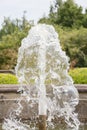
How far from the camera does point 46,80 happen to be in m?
8.30

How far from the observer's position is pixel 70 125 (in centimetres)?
919

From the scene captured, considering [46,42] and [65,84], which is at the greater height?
[46,42]

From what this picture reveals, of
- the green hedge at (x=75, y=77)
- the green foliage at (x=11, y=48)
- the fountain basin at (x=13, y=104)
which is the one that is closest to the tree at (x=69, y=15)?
the green foliage at (x=11, y=48)

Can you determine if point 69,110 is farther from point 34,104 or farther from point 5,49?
point 5,49

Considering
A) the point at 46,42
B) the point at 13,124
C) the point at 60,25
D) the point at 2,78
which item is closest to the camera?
the point at 46,42

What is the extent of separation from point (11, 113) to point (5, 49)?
49.3 ft

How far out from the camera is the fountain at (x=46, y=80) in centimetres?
686

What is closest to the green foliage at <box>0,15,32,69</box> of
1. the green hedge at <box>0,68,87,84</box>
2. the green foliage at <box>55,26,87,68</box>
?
the green foliage at <box>55,26,87,68</box>

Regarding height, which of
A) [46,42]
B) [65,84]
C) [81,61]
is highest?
[46,42]

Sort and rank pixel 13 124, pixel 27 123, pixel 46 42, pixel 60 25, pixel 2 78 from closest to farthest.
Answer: pixel 46 42, pixel 13 124, pixel 27 123, pixel 2 78, pixel 60 25

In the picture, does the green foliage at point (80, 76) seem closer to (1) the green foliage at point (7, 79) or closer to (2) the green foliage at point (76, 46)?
(1) the green foliage at point (7, 79)

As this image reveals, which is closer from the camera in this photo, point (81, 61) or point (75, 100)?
point (75, 100)

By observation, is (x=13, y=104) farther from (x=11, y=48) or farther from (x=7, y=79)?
(x=11, y=48)

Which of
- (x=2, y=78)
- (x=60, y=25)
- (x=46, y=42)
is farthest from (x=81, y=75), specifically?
(x=60, y=25)
